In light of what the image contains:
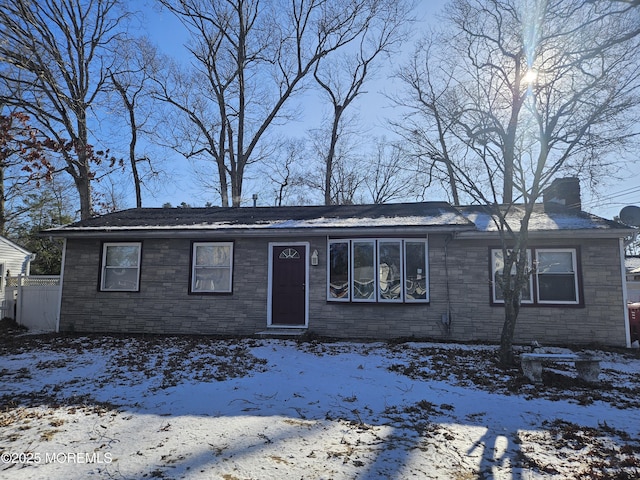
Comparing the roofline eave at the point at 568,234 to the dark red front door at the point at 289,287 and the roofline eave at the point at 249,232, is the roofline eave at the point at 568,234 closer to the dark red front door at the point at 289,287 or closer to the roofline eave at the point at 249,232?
the roofline eave at the point at 249,232

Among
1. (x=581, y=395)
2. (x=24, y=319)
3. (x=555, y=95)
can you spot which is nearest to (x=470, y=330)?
(x=581, y=395)

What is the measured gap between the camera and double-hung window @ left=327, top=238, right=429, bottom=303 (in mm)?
8836

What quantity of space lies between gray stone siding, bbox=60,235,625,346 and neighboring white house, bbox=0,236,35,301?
10.1 meters

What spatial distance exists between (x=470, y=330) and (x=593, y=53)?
5.76 m

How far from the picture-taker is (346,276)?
9078 mm

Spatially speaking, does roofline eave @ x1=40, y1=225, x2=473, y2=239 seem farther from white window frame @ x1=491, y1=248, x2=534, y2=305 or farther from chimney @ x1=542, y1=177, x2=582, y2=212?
chimney @ x1=542, y1=177, x2=582, y2=212

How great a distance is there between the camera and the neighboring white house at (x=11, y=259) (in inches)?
665

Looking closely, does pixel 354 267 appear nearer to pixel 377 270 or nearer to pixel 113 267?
pixel 377 270

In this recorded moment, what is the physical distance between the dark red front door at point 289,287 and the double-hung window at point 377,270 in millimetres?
681

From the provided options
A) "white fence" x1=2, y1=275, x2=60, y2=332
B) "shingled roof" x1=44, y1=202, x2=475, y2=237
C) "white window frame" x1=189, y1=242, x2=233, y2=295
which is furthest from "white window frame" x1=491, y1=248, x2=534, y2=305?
"white fence" x1=2, y1=275, x2=60, y2=332

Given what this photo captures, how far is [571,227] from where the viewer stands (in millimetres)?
8164

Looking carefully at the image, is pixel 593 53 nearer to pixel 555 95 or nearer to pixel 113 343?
pixel 555 95

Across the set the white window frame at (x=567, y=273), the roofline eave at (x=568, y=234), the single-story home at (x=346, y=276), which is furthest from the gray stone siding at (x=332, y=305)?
the roofline eave at (x=568, y=234)

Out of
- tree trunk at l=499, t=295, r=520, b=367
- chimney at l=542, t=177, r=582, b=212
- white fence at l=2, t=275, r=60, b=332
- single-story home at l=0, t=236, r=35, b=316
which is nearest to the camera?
tree trunk at l=499, t=295, r=520, b=367
